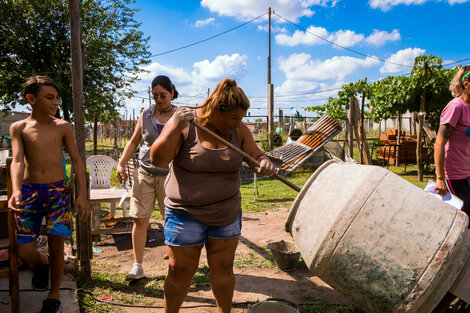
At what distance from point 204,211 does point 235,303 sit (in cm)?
135

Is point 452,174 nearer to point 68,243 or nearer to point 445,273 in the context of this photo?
point 445,273

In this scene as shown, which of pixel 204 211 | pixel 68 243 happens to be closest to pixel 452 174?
pixel 204 211

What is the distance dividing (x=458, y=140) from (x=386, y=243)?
1473mm

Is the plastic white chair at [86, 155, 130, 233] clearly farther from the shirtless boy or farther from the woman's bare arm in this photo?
the woman's bare arm

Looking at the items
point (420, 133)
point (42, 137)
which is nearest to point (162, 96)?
point (42, 137)

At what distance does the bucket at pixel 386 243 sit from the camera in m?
1.77

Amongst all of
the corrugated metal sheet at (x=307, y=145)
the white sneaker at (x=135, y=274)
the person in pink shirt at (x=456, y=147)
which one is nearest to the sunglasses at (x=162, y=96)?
the white sneaker at (x=135, y=274)

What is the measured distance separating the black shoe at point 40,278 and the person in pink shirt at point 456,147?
3361 millimetres

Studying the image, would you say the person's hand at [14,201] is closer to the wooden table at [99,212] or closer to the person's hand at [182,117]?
the person's hand at [182,117]

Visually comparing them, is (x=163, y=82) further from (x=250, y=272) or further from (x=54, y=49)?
(x=54, y=49)

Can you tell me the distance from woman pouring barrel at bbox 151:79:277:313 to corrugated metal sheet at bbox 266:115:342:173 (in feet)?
20.5

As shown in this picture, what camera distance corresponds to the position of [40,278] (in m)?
2.94

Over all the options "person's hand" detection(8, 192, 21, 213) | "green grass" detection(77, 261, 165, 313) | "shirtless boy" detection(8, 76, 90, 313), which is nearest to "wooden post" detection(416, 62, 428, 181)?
"green grass" detection(77, 261, 165, 313)

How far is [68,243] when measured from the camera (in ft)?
13.5
